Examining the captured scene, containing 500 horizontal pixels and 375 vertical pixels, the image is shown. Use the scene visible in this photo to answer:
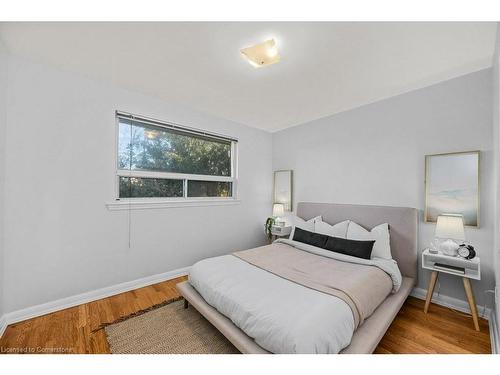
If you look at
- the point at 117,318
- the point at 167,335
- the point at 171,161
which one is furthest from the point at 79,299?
the point at 171,161

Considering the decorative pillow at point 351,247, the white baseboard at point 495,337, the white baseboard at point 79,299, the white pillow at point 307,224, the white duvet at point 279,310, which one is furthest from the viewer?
the white pillow at point 307,224

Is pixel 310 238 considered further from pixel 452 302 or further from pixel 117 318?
pixel 117 318

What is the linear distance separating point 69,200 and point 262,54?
240cm

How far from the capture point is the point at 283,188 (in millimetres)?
4125

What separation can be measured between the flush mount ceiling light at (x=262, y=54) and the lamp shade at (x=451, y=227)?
2.26 metres

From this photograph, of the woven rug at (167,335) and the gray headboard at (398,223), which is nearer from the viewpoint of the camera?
the woven rug at (167,335)

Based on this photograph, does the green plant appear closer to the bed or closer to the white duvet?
the bed

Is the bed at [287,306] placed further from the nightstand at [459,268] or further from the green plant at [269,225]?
the green plant at [269,225]

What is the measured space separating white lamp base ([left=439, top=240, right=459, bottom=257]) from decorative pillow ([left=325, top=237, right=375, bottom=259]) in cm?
62

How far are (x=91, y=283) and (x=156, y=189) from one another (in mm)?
1273

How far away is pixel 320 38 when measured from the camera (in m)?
1.66

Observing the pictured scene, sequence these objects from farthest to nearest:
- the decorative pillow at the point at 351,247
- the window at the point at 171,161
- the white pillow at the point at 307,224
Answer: the white pillow at the point at 307,224
the window at the point at 171,161
the decorative pillow at the point at 351,247

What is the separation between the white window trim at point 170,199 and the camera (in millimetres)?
2541

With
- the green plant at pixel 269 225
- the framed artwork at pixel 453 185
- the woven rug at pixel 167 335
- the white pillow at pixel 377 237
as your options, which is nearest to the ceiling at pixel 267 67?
the framed artwork at pixel 453 185
